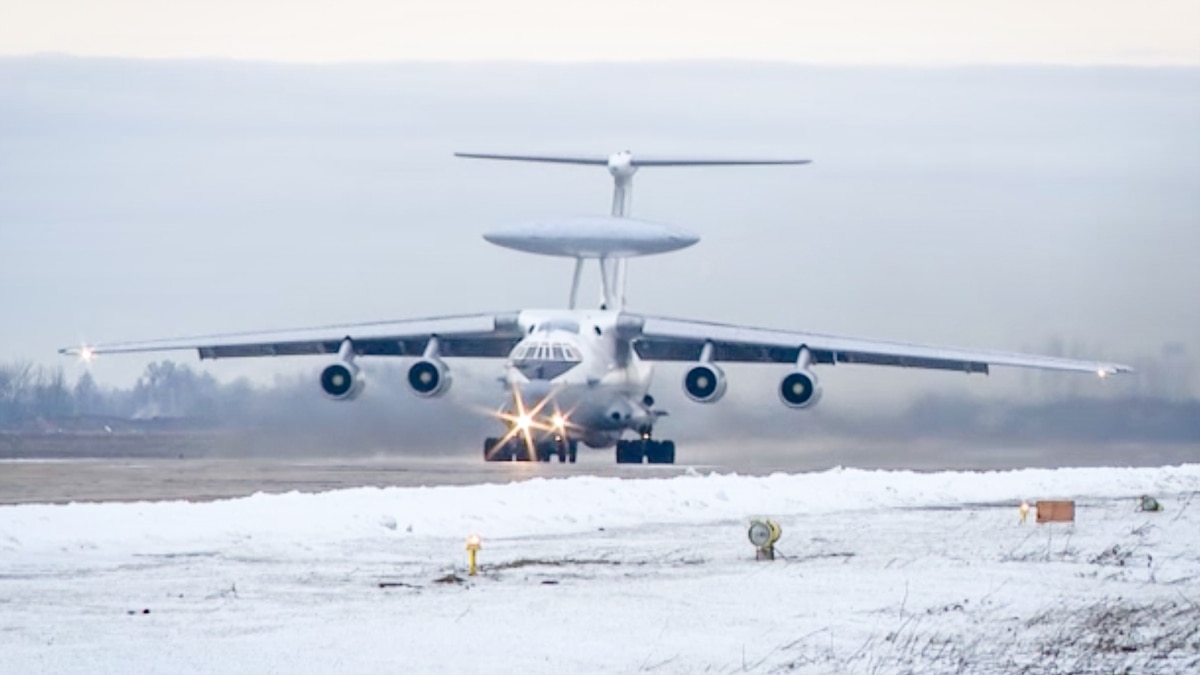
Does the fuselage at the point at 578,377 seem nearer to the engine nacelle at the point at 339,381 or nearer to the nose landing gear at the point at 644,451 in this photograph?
the nose landing gear at the point at 644,451

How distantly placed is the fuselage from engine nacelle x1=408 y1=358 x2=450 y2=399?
3.81 ft

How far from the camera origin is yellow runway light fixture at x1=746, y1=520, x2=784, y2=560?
15586 mm

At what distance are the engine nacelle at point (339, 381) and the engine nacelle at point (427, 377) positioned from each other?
1.01 m

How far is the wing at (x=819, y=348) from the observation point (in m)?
38.9

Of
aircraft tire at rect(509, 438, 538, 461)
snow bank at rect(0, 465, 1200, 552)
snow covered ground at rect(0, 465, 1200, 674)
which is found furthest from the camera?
aircraft tire at rect(509, 438, 538, 461)

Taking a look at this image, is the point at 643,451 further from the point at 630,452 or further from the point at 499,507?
the point at 499,507

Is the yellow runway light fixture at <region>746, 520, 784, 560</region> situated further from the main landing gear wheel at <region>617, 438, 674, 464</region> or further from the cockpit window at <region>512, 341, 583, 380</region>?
the main landing gear wheel at <region>617, 438, 674, 464</region>

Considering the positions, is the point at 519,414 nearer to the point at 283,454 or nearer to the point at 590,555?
the point at 283,454

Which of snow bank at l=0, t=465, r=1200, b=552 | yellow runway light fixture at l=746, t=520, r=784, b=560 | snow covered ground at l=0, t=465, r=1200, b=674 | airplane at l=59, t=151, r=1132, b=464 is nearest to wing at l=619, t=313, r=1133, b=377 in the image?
airplane at l=59, t=151, r=1132, b=464

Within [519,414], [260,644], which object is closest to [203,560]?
[260,644]

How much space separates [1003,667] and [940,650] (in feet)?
2.00

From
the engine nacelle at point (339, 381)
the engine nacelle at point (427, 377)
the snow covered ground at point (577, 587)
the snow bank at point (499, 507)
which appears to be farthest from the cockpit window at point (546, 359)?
the snow covered ground at point (577, 587)

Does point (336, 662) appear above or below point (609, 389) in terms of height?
below

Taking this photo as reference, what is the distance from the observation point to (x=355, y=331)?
4053 cm
